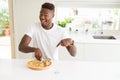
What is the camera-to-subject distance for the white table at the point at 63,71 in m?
1.60

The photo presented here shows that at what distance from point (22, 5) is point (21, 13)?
0.47 ft

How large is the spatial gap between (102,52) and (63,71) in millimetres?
1681

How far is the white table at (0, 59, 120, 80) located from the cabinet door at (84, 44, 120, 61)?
130 centimetres

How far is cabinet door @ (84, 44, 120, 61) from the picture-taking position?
3.22 metres

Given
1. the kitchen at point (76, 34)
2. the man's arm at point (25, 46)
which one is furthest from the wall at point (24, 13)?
Result: the man's arm at point (25, 46)

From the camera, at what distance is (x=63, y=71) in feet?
5.64

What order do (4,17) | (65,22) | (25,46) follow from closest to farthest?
(25,46) < (65,22) < (4,17)

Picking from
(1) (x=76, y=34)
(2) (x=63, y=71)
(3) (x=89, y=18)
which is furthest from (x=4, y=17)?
(2) (x=63, y=71)

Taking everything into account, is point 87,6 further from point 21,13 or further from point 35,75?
point 35,75

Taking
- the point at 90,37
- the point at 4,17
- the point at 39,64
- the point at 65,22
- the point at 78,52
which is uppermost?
the point at 4,17

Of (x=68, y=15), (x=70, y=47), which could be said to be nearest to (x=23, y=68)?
(x=70, y=47)

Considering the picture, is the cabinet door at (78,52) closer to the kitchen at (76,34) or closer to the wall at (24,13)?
the kitchen at (76,34)

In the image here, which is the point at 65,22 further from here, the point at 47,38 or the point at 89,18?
the point at 47,38

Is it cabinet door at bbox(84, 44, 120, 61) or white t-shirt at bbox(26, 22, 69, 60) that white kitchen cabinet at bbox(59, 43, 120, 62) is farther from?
white t-shirt at bbox(26, 22, 69, 60)
